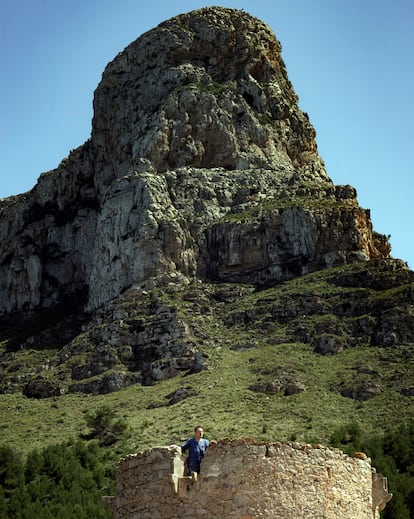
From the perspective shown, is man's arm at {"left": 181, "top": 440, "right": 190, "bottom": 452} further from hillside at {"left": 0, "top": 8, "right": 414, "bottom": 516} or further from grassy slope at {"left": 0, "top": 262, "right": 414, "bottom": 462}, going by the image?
hillside at {"left": 0, "top": 8, "right": 414, "bottom": 516}

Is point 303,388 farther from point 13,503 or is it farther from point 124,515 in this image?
point 124,515

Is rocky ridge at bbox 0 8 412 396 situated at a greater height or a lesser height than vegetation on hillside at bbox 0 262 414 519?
greater

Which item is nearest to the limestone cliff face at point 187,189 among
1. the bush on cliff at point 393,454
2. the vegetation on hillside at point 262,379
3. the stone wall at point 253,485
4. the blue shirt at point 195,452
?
the vegetation on hillside at point 262,379

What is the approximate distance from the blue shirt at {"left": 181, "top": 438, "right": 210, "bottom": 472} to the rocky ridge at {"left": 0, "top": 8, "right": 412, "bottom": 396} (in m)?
59.4

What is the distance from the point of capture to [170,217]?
93.1 m

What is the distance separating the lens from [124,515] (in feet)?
41.2

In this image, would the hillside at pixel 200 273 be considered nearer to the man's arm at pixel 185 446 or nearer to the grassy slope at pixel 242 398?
the grassy slope at pixel 242 398

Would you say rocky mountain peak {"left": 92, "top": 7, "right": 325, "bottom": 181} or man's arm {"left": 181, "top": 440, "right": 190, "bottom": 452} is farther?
rocky mountain peak {"left": 92, "top": 7, "right": 325, "bottom": 181}

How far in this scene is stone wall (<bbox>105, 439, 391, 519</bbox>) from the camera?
38.3 ft

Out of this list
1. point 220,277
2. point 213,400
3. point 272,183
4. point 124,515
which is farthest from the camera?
point 272,183

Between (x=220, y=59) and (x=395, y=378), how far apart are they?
46943 millimetres

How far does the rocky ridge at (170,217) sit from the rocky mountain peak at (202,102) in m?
0.15

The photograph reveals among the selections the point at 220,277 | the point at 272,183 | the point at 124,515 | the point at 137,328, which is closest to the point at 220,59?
the point at 272,183

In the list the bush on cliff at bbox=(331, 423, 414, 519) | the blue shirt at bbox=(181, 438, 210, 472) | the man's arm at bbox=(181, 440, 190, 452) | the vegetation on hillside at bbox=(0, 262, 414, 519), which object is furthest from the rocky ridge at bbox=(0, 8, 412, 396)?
the blue shirt at bbox=(181, 438, 210, 472)
